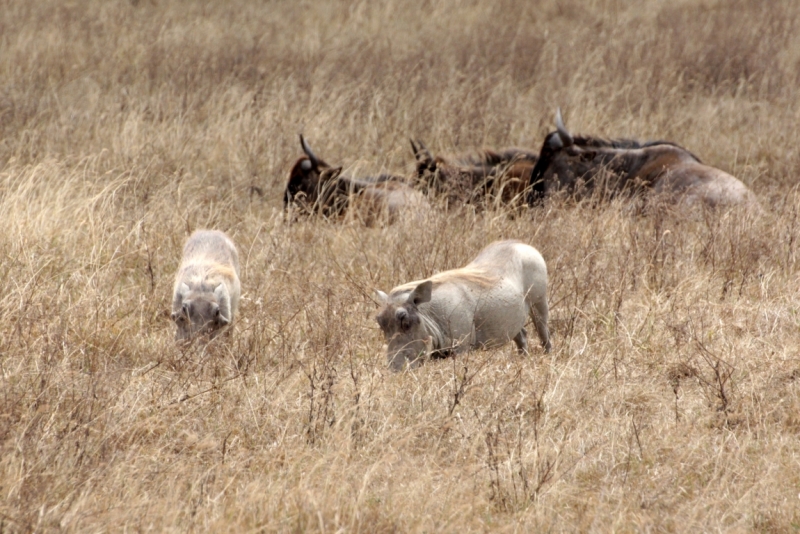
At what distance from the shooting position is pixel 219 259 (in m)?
6.06

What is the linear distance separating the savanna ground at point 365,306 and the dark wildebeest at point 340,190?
35 cm

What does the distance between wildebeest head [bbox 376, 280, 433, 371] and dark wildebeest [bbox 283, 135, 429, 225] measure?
3.53 metres

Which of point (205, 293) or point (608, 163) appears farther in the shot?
point (608, 163)

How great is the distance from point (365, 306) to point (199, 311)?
47.0 inches

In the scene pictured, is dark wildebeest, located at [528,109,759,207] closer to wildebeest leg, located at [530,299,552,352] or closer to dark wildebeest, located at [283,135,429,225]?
dark wildebeest, located at [283,135,429,225]

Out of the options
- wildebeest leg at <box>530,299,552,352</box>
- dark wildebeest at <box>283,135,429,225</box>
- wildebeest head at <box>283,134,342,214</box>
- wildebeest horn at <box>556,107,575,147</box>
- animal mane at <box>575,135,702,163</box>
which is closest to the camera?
wildebeest leg at <box>530,299,552,352</box>

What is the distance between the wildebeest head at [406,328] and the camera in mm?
4855

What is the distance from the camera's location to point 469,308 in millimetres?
5121

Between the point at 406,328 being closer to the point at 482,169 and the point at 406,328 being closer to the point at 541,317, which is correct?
the point at 541,317

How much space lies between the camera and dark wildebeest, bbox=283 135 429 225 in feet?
29.1

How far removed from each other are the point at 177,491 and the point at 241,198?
6.03 metres

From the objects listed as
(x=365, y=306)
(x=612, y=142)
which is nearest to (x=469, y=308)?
(x=365, y=306)

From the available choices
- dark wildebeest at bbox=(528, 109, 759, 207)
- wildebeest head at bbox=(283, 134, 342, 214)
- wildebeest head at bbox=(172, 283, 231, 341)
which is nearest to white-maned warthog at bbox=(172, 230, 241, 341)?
wildebeest head at bbox=(172, 283, 231, 341)

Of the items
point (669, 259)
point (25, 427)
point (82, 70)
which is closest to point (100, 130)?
point (82, 70)
